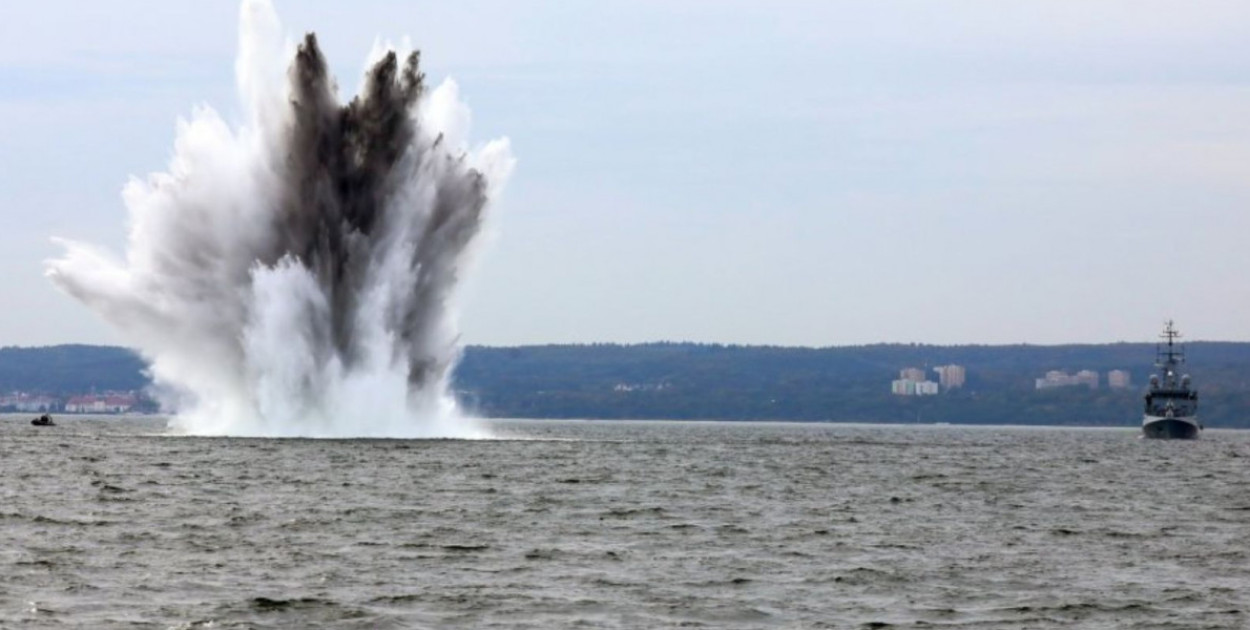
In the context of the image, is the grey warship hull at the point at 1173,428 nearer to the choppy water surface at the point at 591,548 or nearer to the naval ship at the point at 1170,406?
the naval ship at the point at 1170,406

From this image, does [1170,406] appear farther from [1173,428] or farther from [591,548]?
[591,548]

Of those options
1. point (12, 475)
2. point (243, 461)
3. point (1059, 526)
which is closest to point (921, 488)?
point (1059, 526)

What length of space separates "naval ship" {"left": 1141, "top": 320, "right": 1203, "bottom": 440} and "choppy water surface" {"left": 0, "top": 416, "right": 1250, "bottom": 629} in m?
107

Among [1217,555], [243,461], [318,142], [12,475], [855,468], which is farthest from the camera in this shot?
[318,142]

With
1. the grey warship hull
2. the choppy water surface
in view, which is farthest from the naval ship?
the choppy water surface

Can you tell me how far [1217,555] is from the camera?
46.9 meters

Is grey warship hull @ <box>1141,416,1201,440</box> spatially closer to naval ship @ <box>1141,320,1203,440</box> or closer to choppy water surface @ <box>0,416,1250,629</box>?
naval ship @ <box>1141,320,1203,440</box>

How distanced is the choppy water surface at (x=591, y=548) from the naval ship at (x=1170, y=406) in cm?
10707

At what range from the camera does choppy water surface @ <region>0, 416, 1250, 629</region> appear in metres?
34.8

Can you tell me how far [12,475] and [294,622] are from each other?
1653 inches

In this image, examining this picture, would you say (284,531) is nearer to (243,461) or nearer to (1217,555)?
(1217,555)

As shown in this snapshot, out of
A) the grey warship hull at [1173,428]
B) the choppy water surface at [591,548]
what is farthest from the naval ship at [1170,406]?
the choppy water surface at [591,548]

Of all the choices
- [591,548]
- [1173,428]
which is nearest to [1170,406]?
[1173,428]

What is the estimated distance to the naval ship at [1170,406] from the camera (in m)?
188
